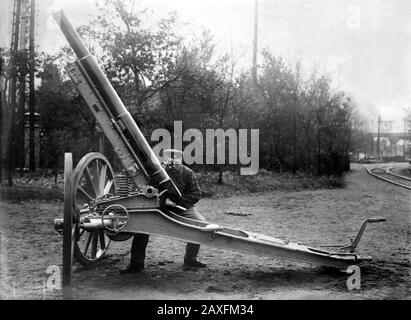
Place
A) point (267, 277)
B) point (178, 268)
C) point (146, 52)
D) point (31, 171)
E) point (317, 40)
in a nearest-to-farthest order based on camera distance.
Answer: point (267, 277), point (178, 268), point (317, 40), point (146, 52), point (31, 171)

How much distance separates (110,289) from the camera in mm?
4480

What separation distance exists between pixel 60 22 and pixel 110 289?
2.87 m

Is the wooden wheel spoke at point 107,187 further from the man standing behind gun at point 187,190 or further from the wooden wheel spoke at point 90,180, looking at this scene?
the man standing behind gun at point 187,190

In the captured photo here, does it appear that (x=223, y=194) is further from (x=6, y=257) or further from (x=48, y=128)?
(x=6, y=257)

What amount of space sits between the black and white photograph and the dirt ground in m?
0.03


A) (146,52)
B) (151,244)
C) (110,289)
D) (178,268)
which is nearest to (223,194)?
(146,52)

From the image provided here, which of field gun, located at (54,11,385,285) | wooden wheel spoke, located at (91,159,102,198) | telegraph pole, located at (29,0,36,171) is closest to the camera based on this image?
field gun, located at (54,11,385,285)

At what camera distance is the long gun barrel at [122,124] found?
481cm

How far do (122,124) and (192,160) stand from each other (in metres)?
8.43

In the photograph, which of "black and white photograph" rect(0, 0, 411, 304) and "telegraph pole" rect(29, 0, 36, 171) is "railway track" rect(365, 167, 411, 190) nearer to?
"black and white photograph" rect(0, 0, 411, 304)

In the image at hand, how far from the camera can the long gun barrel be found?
4.81 meters

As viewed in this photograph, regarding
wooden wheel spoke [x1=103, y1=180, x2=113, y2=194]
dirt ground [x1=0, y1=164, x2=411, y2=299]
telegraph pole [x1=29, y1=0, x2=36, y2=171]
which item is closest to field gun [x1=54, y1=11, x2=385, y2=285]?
dirt ground [x1=0, y1=164, x2=411, y2=299]

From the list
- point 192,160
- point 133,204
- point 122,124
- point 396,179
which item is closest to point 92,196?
point 133,204

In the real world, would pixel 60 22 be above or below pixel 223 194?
above
